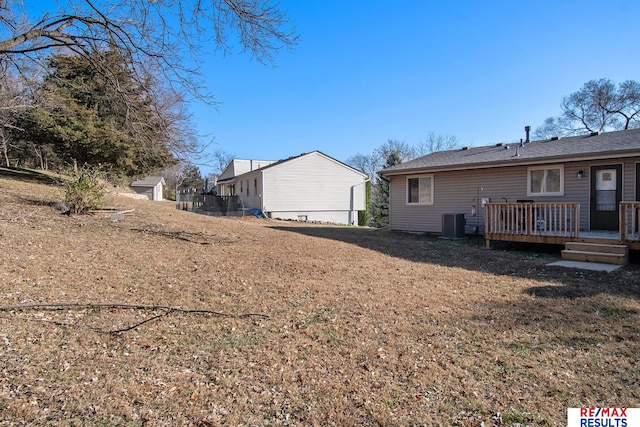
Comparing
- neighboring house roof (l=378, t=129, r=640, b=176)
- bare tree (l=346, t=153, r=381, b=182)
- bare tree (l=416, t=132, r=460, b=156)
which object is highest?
bare tree (l=416, t=132, r=460, b=156)

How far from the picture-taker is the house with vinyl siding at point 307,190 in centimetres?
2178

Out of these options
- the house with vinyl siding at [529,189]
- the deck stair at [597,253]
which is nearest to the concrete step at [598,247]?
the deck stair at [597,253]

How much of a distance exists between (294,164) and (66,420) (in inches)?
816

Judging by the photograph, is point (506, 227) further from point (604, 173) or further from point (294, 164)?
point (294, 164)

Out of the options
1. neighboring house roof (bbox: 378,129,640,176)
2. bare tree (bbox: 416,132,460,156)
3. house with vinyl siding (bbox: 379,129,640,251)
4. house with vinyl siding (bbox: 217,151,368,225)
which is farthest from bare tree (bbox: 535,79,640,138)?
house with vinyl siding (bbox: 379,129,640,251)

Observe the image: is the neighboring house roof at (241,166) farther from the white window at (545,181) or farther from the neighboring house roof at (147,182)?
the white window at (545,181)

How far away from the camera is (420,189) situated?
13375 mm

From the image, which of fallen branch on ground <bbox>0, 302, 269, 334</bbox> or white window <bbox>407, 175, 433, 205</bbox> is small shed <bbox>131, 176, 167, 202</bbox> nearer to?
white window <bbox>407, 175, 433, 205</bbox>

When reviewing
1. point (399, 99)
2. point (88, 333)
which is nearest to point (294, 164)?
point (399, 99)

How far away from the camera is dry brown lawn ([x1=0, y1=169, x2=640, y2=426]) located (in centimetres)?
248

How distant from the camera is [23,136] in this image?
49.6 ft

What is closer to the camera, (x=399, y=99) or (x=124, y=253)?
(x=124, y=253)

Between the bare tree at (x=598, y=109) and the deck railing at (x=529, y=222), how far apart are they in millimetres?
29090

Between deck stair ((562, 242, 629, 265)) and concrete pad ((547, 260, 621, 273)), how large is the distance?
163 millimetres
